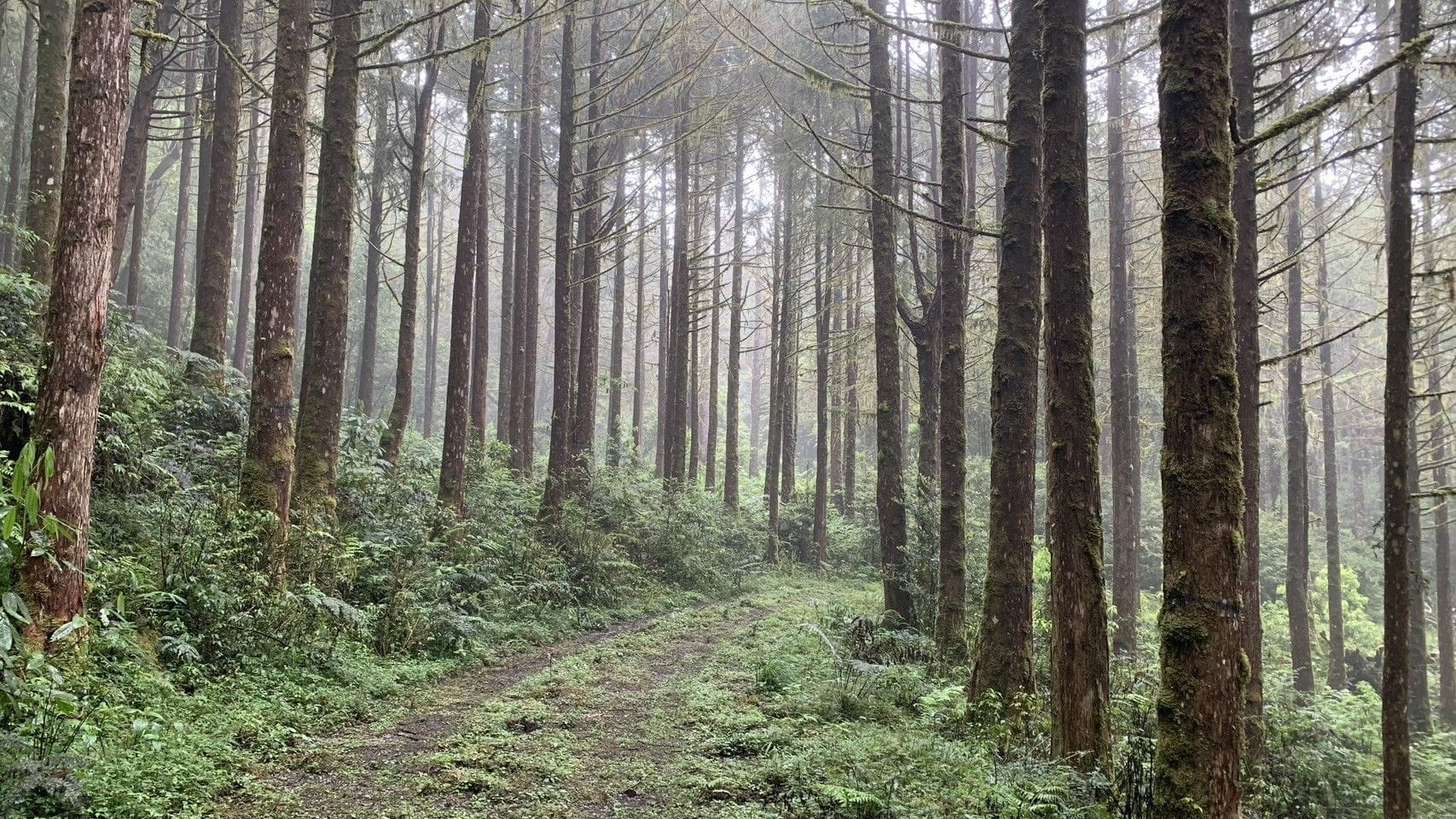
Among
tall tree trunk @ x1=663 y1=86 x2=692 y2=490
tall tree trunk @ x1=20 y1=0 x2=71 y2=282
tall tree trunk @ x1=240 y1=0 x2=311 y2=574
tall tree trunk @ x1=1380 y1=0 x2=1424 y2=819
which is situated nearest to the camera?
tall tree trunk @ x1=1380 y1=0 x2=1424 y2=819

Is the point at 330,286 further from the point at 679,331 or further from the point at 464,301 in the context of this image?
the point at 679,331

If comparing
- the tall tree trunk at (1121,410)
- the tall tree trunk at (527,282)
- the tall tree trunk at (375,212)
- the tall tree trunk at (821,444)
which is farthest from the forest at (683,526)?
the tall tree trunk at (821,444)

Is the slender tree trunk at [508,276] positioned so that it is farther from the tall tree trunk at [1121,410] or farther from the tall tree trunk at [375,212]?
the tall tree trunk at [1121,410]

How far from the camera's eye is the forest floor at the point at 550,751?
4492 mm

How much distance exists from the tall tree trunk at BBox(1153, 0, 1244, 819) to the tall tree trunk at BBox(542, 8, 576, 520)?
11.0 meters

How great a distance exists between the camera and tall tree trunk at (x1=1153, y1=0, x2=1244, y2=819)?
400 cm

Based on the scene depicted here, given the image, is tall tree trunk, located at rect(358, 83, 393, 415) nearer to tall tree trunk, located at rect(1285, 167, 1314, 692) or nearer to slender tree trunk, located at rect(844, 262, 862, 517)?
slender tree trunk, located at rect(844, 262, 862, 517)

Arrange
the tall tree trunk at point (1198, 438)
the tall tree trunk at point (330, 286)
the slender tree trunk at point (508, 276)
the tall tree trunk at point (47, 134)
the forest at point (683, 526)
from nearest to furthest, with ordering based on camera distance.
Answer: the tall tree trunk at point (1198, 438) → the forest at point (683, 526) → the tall tree trunk at point (330, 286) → the tall tree trunk at point (47, 134) → the slender tree trunk at point (508, 276)

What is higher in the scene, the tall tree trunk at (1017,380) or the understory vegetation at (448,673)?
the tall tree trunk at (1017,380)

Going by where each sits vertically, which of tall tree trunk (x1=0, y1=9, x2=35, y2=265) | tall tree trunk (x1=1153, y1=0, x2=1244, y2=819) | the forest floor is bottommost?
the forest floor

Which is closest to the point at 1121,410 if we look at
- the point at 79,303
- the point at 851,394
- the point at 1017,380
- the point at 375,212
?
the point at 1017,380

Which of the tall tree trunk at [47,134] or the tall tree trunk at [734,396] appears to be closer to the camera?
the tall tree trunk at [47,134]

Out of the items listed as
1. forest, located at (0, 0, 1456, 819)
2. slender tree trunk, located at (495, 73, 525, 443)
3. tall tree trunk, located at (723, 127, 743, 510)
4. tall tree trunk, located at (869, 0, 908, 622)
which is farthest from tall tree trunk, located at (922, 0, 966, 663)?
slender tree trunk, located at (495, 73, 525, 443)

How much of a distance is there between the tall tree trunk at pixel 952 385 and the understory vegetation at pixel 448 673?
73cm
